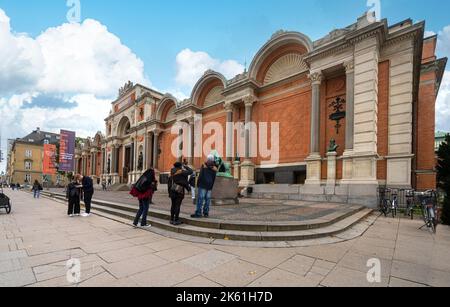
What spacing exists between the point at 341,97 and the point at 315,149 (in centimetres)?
340

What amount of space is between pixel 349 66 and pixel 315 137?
4119mm

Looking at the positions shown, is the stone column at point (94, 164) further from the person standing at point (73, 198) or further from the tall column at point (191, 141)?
the person standing at point (73, 198)

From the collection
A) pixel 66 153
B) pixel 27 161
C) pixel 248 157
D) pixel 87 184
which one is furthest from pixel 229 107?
pixel 27 161

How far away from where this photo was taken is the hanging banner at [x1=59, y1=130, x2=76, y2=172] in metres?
17.5

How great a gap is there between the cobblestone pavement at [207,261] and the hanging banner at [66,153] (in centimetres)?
1470

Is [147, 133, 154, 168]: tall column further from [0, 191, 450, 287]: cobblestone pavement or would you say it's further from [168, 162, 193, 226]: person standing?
[168, 162, 193, 226]: person standing

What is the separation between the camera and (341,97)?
41.5 ft

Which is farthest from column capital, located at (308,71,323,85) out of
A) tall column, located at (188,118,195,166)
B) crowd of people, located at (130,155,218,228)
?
tall column, located at (188,118,195,166)

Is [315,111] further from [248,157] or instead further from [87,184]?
[87,184]

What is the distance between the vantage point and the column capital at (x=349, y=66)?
37.8ft

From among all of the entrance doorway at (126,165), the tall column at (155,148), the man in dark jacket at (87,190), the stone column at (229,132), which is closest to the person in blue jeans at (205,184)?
the man in dark jacket at (87,190)

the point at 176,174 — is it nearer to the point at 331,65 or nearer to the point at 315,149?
the point at 315,149

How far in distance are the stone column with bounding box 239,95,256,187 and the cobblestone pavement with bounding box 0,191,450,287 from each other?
1057 centimetres

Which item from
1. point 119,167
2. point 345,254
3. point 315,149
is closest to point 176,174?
point 345,254
